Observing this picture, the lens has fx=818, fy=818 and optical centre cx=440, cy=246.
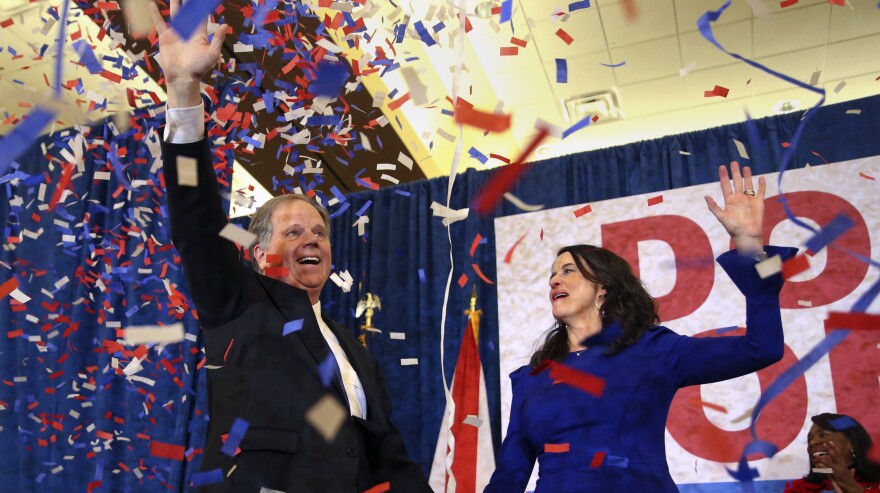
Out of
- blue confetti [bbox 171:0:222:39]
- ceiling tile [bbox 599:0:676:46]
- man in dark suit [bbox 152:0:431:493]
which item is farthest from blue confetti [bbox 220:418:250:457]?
ceiling tile [bbox 599:0:676:46]

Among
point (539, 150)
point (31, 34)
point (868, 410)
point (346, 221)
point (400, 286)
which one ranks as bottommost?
point (868, 410)

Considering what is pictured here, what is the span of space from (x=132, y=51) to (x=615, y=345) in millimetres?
3123

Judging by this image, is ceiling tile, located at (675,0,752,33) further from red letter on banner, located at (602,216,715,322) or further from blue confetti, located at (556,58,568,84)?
red letter on banner, located at (602,216,715,322)

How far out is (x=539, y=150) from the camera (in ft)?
17.8

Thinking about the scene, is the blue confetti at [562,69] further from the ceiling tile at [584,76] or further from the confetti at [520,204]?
the confetti at [520,204]

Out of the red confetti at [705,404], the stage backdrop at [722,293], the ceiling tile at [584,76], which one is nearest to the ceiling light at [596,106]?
the ceiling tile at [584,76]

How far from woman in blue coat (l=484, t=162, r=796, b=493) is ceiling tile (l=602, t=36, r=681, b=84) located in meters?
2.77

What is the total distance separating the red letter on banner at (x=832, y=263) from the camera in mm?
3711

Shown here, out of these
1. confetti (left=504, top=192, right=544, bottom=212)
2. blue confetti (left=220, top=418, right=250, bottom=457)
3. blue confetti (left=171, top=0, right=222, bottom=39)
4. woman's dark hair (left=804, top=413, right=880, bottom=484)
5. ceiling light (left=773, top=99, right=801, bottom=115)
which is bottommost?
woman's dark hair (left=804, top=413, right=880, bottom=484)

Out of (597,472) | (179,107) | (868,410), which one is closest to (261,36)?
(179,107)

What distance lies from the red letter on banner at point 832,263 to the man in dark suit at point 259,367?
2.65 m

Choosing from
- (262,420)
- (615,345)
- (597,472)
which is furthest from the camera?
(615,345)

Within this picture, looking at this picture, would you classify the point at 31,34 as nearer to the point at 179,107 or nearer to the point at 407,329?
the point at 407,329

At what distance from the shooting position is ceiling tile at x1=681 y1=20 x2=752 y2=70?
4.41m
